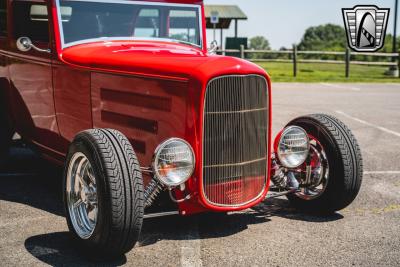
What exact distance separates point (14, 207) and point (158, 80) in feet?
5.80

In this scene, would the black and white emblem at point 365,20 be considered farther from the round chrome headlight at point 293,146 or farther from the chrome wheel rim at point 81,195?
the chrome wheel rim at point 81,195

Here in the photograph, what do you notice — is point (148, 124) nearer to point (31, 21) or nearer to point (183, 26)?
point (183, 26)

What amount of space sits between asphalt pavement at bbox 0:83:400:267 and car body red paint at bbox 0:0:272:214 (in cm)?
29

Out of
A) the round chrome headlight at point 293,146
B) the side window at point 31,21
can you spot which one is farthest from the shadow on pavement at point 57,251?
the side window at point 31,21

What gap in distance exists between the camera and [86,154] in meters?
3.76

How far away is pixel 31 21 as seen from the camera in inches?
219

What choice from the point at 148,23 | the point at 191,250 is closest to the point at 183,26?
the point at 148,23

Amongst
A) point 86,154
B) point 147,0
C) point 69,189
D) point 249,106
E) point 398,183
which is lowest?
point 398,183

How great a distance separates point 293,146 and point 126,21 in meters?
1.86

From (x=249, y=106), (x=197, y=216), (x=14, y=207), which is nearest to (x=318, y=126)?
(x=249, y=106)

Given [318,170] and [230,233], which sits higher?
[318,170]

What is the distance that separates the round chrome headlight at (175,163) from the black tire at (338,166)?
1.30 m

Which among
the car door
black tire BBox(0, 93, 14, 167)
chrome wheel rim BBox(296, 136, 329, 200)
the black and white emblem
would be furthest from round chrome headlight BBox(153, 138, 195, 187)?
the black and white emblem

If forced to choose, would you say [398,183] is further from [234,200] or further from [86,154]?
[86,154]
